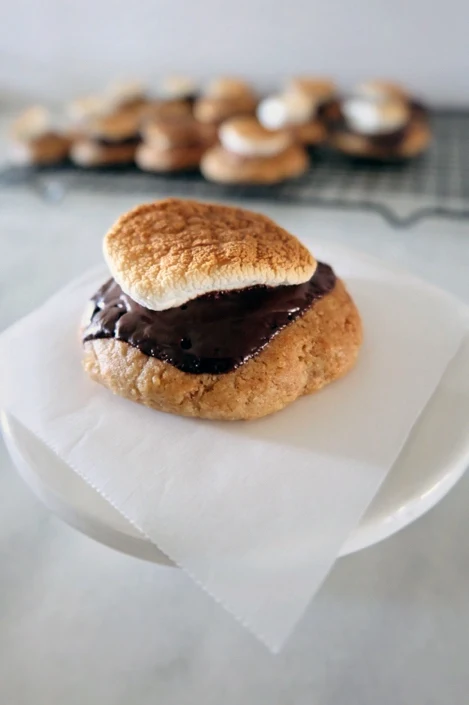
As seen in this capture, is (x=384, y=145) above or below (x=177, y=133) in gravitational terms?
below

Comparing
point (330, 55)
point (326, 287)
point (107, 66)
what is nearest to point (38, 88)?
point (107, 66)

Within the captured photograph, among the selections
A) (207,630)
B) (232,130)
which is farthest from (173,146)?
(207,630)

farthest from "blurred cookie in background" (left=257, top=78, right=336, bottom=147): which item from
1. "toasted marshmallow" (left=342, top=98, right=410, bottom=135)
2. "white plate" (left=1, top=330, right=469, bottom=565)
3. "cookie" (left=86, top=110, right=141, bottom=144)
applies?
"white plate" (left=1, top=330, right=469, bottom=565)

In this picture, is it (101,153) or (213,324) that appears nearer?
(213,324)

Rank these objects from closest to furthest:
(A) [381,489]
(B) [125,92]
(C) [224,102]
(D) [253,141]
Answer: (A) [381,489], (D) [253,141], (C) [224,102], (B) [125,92]

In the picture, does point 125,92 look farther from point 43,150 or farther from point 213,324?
point 213,324

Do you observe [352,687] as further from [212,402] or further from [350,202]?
[350,202]

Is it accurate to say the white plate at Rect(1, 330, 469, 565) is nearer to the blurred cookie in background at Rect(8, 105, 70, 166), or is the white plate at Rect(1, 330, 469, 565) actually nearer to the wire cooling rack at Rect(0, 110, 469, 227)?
the wire cooling rack at Rect(0, 110, 469, 227)

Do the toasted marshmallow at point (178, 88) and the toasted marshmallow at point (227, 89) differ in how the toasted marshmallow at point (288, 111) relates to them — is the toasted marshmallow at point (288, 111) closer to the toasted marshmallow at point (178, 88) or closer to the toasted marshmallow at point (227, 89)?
the toasted marshmallow at point (227, 89)
